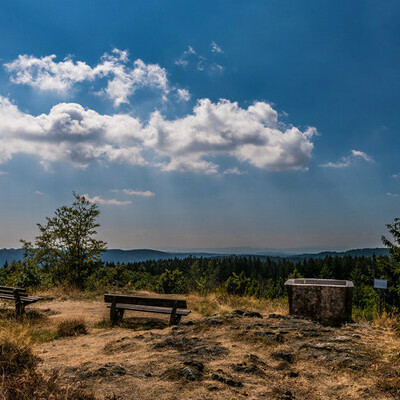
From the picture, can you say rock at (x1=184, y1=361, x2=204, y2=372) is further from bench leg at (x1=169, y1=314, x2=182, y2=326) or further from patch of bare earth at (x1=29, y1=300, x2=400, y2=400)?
bench leg at (x1=169, y1=314, x2=182, y2=326)

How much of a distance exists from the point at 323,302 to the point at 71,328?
17.8 feet

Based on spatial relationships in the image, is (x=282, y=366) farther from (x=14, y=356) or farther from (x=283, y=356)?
(x=14, y=356)

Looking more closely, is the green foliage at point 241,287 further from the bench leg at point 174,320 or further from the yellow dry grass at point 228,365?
the yellow dry grass at point 228,365

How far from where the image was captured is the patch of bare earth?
3496 millimetres

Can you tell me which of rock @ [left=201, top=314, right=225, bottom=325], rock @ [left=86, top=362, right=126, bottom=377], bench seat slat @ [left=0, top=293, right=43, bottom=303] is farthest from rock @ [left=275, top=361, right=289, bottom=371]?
bench seat slat @ [left=0, top=293, right=43, bottom=303]

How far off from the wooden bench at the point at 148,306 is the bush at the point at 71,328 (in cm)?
100

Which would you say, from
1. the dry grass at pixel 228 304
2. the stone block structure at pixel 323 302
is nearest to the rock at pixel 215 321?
the stone block structure at pixel 323 302

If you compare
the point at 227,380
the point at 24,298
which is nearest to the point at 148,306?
the point at 24,298

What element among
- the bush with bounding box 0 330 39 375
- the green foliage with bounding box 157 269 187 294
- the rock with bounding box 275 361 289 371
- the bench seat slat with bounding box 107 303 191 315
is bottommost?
the green foliage with bounding box 157 269 187 294

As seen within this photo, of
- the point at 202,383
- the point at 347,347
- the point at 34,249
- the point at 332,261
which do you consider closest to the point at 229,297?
the point at 347,347

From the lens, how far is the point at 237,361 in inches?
171

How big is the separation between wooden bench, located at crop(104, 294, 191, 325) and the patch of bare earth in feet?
2.76

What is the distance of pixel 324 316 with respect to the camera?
6.74 metres

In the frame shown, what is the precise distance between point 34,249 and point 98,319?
32.1ft
